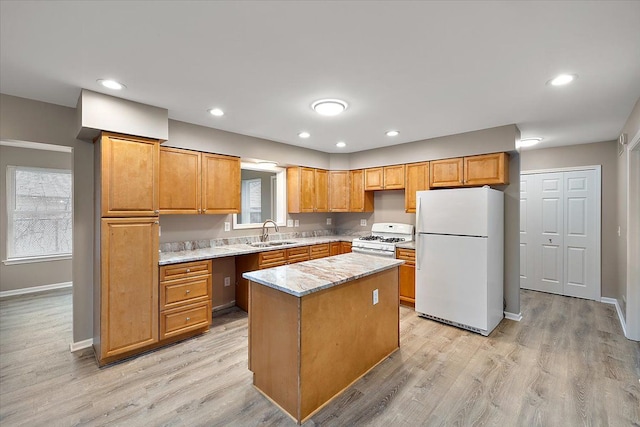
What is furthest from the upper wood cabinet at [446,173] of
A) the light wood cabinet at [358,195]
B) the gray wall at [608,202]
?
the gray wall at [608,202]

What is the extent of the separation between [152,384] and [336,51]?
9.49 feet

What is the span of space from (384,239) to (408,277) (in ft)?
2.48

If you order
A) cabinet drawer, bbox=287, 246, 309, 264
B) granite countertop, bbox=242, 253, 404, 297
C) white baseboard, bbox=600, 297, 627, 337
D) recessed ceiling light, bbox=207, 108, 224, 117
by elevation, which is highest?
recessed ceiling light, bbox=207, 108, 224, 117

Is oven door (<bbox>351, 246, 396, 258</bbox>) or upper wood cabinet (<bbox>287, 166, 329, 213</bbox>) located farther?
upper wood cabinet (<bbox>287, 166, 329, 213</bbox>)

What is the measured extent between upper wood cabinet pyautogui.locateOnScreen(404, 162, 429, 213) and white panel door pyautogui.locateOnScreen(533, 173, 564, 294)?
7.17 feet

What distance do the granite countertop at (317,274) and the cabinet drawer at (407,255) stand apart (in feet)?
4.72

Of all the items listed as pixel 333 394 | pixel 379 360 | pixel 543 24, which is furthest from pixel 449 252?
pixel 543 24

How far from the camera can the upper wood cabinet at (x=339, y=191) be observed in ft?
17.6

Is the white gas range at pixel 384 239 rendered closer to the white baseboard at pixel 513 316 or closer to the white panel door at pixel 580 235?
the white baseboard at pixel 513 316

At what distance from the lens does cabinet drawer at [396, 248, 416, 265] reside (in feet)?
13.7

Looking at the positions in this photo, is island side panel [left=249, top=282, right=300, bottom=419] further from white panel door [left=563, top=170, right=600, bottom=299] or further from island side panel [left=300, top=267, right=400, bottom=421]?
white panel door [left=563, top=170, right=600, bottom=299]

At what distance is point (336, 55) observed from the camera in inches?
77.1

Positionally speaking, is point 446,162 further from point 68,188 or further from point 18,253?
point 18,253

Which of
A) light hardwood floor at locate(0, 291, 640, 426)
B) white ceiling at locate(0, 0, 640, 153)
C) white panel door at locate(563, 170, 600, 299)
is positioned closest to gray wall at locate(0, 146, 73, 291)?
light hardwood floor at locate(0, 291, 640, 426)
